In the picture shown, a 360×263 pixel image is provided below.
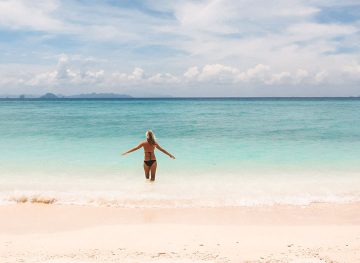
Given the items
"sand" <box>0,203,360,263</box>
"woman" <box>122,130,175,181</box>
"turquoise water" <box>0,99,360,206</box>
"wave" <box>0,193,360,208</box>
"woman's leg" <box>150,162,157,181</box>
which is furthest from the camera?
"woman's leg" <box>150,162,157,181</box>

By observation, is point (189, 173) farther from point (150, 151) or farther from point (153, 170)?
point (150, 151)

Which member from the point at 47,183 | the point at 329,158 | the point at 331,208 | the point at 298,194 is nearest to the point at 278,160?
the point at 329,158

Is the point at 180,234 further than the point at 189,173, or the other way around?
the point at 189,173

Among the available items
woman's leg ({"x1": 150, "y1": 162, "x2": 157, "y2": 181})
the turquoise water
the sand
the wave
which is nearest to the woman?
woman's leg ({"x1": 150, "y1": 162, "x2": 157, "y2": 181})

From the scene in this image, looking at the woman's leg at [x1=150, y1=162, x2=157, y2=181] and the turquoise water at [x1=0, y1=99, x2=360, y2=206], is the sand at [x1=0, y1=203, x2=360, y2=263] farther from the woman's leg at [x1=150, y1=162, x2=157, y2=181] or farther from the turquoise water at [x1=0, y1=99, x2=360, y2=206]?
the woman's leg at [x1=150, y1=162, x2=157, y2=181]

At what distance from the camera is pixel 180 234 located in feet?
21.2

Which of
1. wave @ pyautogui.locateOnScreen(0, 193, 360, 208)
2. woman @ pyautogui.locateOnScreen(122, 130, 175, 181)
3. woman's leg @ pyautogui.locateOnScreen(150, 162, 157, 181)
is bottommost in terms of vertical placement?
wave @ pyautogui.locateOnScreen(0, 193, 360, 208)

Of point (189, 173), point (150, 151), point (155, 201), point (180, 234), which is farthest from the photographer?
point (189, 173)

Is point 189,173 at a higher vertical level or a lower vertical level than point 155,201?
higher

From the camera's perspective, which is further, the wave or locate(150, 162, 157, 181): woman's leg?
locate(150, 162, 157, 181): woman's leg

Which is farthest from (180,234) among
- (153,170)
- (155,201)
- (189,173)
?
(189,173)

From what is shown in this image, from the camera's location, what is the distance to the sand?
5.47 metres

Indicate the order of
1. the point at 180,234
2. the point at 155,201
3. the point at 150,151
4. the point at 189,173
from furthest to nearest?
the point at 189,173, the point at 150,151, the point at 155,201, the point at 180,234

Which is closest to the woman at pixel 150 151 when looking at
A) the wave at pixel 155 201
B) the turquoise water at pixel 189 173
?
the turquoise water at pixel 189 173
